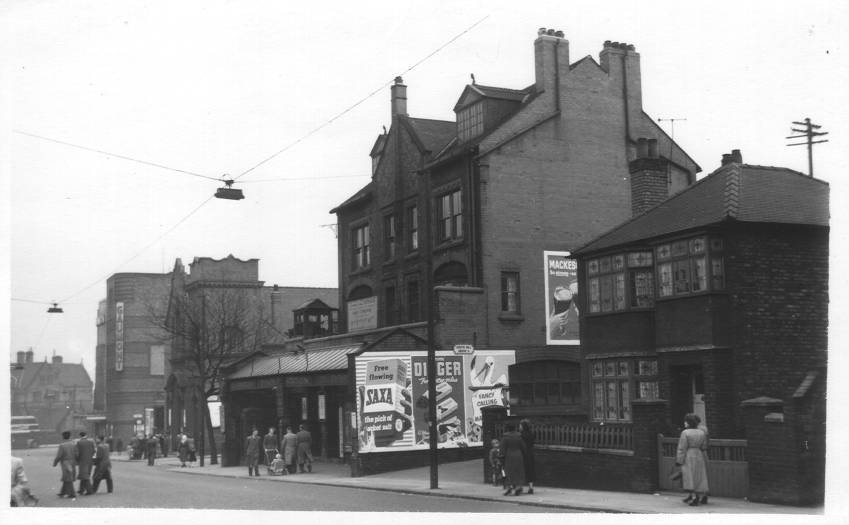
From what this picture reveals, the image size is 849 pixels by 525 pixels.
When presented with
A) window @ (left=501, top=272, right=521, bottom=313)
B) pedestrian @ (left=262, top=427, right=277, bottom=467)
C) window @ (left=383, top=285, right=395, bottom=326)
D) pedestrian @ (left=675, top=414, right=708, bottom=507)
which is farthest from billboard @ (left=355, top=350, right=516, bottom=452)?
pedestrian @ (left=675, top=414, right=708, bottom=507)

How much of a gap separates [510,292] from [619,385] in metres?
9.83

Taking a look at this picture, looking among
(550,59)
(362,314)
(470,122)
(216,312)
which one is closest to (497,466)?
(470,122)

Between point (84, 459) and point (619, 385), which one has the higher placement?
point (619, 385)

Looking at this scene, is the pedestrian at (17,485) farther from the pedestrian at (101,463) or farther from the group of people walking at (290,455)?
the group of people walking at (290,455)

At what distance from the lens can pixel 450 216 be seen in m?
40.7

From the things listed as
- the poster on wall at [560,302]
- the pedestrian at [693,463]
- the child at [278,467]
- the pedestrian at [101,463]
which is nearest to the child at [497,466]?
the pedestrian at [693,463]

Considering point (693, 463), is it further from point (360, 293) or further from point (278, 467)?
point (360, 293)

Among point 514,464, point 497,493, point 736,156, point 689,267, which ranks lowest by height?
point 497,493

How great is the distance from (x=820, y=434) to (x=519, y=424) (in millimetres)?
10925

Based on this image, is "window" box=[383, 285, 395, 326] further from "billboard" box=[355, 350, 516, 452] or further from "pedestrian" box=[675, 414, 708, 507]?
"pedestrian" box=[675, 414, 708, 507]

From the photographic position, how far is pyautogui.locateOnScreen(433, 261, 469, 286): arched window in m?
39.6

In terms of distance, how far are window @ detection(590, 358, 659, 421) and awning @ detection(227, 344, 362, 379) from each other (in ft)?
29.7

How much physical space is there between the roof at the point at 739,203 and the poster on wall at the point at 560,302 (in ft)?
28.9

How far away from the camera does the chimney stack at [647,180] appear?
Answer: 3344cm
